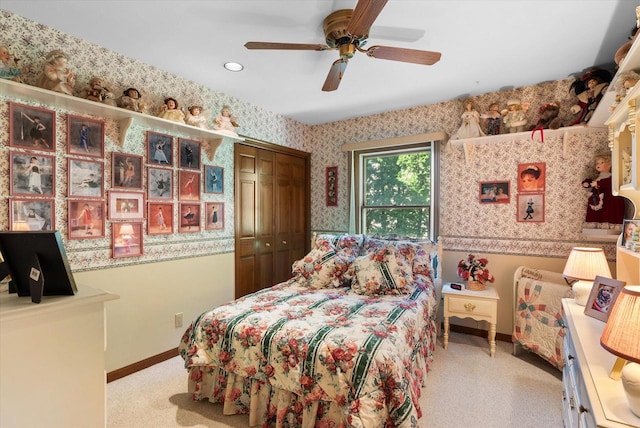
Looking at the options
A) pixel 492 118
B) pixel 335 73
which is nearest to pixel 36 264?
pixel 335 73

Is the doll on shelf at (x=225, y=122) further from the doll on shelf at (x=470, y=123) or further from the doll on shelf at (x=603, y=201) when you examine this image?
the doll on shelf at (x=603, y=201)

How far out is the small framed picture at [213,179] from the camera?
327 cm

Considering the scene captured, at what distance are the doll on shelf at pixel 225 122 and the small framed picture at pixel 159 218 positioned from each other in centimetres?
92

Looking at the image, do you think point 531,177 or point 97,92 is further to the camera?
point 531,177

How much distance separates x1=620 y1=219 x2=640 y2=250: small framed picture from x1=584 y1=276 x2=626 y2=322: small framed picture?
301 millimetres

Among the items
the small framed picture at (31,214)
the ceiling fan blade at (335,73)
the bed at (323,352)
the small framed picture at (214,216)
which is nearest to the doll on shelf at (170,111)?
the small framed picture at (214,216)

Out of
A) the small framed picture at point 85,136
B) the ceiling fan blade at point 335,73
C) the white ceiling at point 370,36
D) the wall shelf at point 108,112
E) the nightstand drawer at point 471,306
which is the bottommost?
the nightstand drawer at point 471,306

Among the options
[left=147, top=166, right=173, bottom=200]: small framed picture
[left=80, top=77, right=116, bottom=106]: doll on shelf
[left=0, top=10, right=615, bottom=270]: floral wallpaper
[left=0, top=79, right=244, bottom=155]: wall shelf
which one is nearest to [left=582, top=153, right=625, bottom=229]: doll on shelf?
[left=0, top=10, right=615, bottom=270]: floral wallpaper

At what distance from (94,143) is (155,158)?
0.48m

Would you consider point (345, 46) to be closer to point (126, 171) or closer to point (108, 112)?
point (108, 112)

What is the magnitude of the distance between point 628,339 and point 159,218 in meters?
3.08

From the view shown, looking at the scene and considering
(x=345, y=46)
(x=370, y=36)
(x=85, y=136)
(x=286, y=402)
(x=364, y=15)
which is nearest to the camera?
(x=364, y=15)

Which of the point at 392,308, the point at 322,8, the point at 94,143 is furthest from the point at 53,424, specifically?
the point at 322,8

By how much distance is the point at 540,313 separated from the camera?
2.68 m
